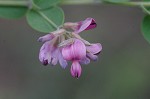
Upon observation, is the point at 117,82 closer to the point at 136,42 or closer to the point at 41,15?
the point at 136,42

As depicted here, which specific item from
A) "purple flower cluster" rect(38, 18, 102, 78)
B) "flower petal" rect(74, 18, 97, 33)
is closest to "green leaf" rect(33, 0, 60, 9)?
"purple flower cluster" rect(38, 18, 102, 78)

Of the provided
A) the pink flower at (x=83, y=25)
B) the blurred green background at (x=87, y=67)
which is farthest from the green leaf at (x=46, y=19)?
the blurred green background at (x=87, y=67)

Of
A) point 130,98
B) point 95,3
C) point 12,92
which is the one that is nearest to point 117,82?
point 130,98

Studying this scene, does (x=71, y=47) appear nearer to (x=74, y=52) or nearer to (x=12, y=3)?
(x=74, y=52)

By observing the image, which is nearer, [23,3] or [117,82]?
[23,3]

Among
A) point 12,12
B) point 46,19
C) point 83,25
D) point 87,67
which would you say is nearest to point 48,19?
point 46,19
